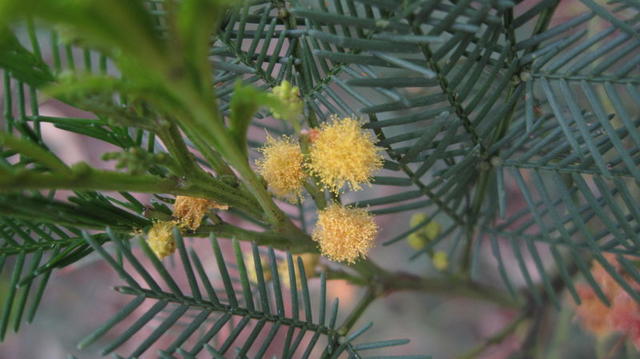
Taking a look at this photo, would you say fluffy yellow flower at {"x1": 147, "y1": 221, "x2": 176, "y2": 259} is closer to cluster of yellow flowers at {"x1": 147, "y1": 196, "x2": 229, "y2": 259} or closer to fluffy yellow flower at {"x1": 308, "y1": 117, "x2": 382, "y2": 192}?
cluster of yellow flowers at {"x1": 147, "y1": 196, "x2": 229, "y2": 259}

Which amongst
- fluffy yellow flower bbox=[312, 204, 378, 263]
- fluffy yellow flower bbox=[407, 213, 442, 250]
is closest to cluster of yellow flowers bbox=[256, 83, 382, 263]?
fluffy yellow flower bbox=[312, 204, 378, 263]

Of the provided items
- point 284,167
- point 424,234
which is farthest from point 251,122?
point 424,234

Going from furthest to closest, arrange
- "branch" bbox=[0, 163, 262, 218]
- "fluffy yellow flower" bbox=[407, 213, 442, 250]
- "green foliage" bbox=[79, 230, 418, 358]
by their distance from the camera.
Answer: "fluffy yellow flower" bbox=[407, 213, 442, 250]
"green foliage" bbox=[79, 230, 418, 358]
"branch" bbox=[0, 163, 262, 218]

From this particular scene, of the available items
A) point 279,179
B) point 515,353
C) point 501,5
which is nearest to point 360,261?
point 279,179

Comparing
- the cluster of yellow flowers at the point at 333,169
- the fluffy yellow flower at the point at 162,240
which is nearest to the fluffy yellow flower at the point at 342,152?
the cluster of yellow flowers at the point at 333,169

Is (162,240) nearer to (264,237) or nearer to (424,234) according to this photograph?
(264,237)

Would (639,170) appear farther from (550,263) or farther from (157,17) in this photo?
(550,263)
